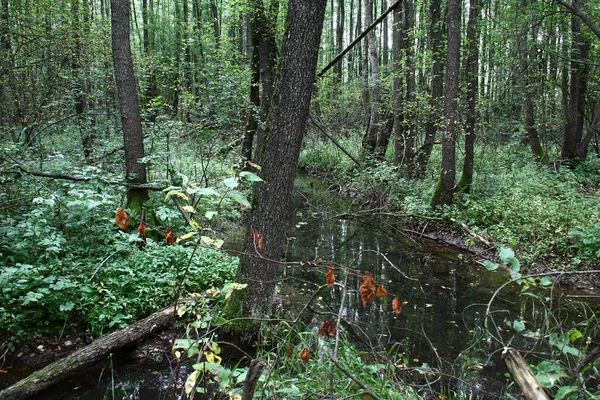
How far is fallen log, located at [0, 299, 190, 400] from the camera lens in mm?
3642

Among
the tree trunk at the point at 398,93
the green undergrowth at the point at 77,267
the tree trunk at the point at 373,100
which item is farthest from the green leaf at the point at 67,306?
the tree trunk at the point at 373,100

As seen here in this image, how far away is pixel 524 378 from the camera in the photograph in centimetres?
202

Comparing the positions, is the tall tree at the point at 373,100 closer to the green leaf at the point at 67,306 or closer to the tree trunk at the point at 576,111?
the tree trunk at the point at 576,111

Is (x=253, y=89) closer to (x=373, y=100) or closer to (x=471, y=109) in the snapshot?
(x=373, y=100)

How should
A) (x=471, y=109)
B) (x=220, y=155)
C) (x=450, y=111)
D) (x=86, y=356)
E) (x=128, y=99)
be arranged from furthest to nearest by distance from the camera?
1. (x=471, y=109)
2. (x=220, y=155)
3. (x=450, y=111)
4. (x=128, y=99)
5. (x=86, y=356)

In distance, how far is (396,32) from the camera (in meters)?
13.8

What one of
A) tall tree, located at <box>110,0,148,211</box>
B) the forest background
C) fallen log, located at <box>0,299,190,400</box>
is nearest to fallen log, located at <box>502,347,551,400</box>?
the forest background

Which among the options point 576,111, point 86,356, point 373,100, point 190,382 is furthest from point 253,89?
point 190,382

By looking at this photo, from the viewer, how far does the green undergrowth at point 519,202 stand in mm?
7430

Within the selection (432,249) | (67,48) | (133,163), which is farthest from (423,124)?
(67,48)

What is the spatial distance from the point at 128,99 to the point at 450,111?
748 cm

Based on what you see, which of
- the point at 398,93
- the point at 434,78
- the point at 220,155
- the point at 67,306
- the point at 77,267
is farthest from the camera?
the point at 398,93

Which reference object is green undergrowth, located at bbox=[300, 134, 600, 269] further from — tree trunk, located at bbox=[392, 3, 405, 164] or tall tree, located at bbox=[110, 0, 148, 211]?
tall tree, located at bbox=[110, 0, 148, 211]

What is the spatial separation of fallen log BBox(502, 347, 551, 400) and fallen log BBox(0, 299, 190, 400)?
2434 millimetres
